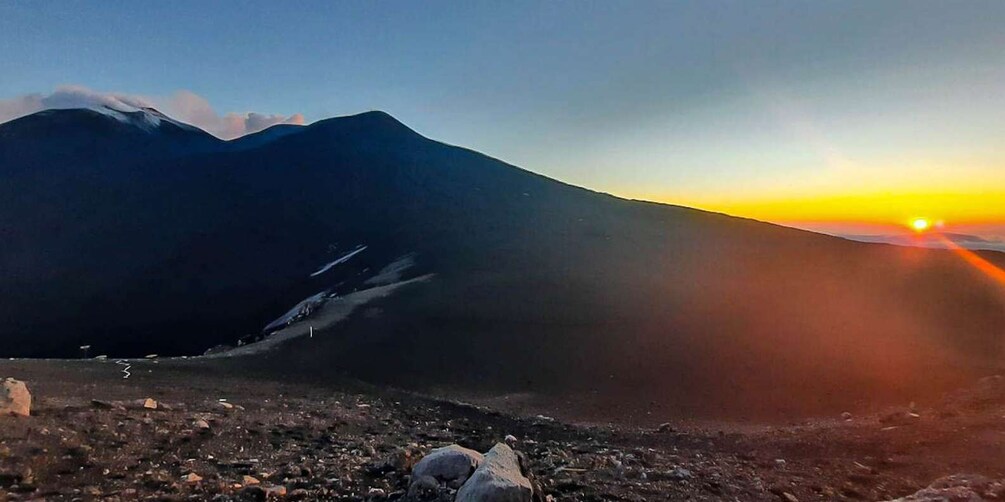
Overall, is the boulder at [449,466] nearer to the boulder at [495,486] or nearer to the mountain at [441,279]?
the boulder at [495,486]

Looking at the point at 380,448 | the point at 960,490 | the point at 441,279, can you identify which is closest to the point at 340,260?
the point at 441,279

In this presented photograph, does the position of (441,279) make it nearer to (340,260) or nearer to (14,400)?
(340,260)

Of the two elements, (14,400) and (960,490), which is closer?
(960,490)

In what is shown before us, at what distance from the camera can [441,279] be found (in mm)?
28781

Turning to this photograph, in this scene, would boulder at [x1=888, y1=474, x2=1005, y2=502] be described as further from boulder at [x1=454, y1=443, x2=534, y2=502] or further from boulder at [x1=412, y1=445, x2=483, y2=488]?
boulder at [x1=412, y1=445, x2=483, y2=488]

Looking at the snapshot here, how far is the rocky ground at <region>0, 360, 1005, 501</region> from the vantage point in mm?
6602

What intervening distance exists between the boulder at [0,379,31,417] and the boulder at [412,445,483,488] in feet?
17.1

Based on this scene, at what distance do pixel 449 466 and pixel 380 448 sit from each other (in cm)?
282

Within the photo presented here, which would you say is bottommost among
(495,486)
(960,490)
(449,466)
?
(960,490)

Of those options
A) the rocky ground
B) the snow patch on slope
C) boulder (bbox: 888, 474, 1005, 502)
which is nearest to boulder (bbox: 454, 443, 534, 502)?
the rocky ground

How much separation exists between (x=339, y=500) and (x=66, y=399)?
5796mm

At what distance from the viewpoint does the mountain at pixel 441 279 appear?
1802cm

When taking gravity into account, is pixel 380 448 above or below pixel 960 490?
below

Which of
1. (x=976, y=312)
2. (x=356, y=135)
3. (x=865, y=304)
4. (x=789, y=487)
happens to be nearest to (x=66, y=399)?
(x=789, y=487)
